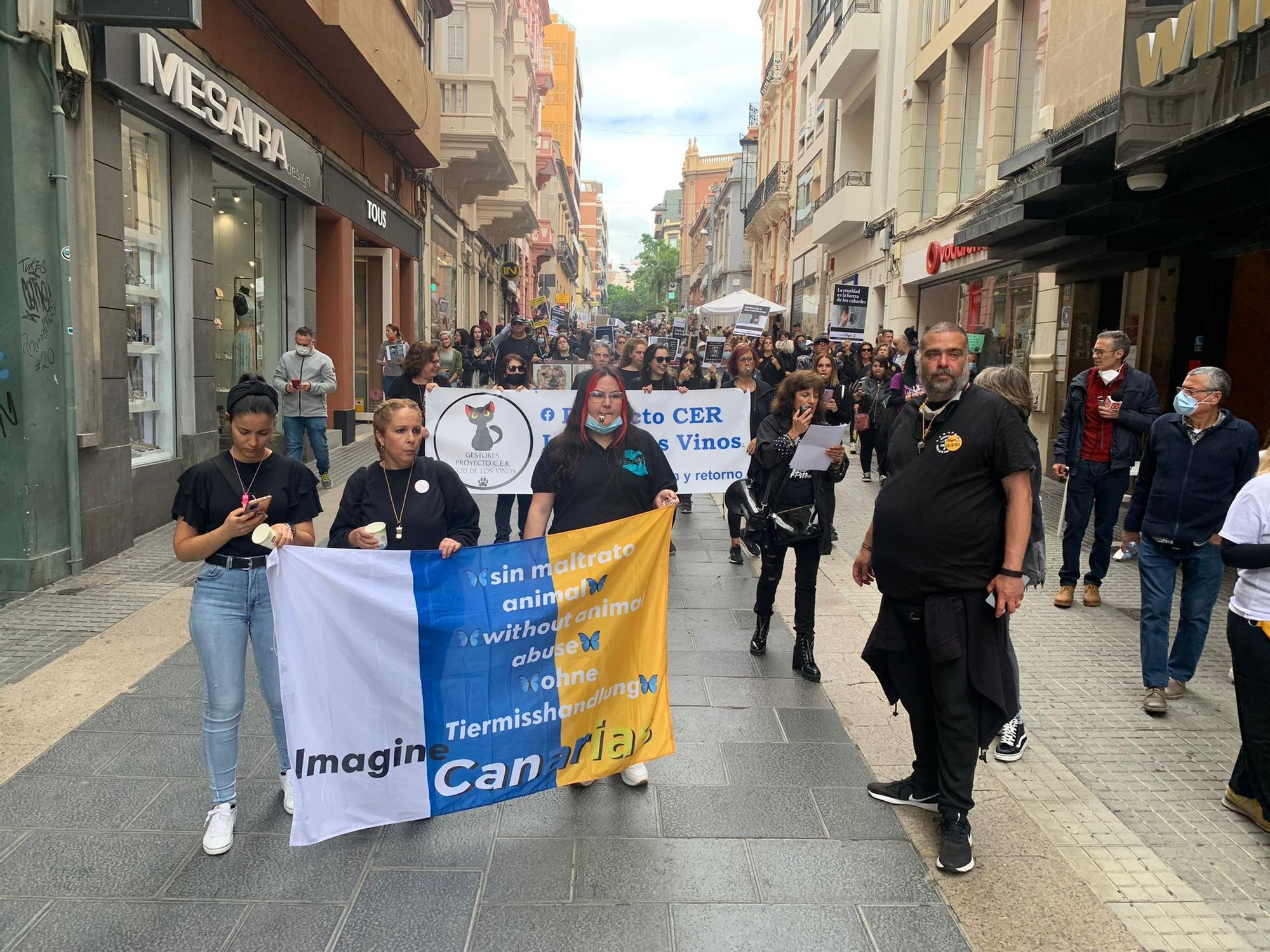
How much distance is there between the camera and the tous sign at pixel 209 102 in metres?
8.54

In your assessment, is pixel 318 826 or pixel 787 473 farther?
pixel 787 473

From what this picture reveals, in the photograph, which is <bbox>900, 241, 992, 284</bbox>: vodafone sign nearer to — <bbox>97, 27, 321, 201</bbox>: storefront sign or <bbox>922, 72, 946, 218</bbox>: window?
<bbox>922, 72, 946, 218</bbox>: window

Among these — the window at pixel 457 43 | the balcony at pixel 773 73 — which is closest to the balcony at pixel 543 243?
the balcony at pixel 773 73

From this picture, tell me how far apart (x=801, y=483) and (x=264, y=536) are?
3.40 m

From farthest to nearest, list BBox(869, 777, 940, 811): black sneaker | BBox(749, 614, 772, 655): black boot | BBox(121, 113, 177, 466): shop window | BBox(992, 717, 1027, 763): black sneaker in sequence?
1. BBox(121, 113, 177, 466): shop window
2. BBox(749, 614, 772, 655): black boot
3. BBox(992, 717, 1027, 763): black sneaker
4. BBox(869, 777, 940, 811): black sneaker

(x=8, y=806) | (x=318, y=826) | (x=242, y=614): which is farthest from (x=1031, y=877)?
(x=8, y=806)

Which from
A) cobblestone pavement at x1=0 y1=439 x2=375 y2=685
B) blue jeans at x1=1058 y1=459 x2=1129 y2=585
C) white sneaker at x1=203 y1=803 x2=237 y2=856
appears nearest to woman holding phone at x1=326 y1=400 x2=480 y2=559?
white sneaker at x1=203 y1=803 x2=237 y2=856

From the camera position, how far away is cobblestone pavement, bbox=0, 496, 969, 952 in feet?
10.7

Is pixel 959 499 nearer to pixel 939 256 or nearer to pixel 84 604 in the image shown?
pixel 84 604

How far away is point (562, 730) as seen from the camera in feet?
13.0

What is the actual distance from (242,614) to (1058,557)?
7.73 m

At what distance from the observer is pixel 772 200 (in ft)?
141

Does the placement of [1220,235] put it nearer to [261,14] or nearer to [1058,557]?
[1058,557]

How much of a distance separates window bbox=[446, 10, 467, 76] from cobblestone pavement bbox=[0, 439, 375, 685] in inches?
726
